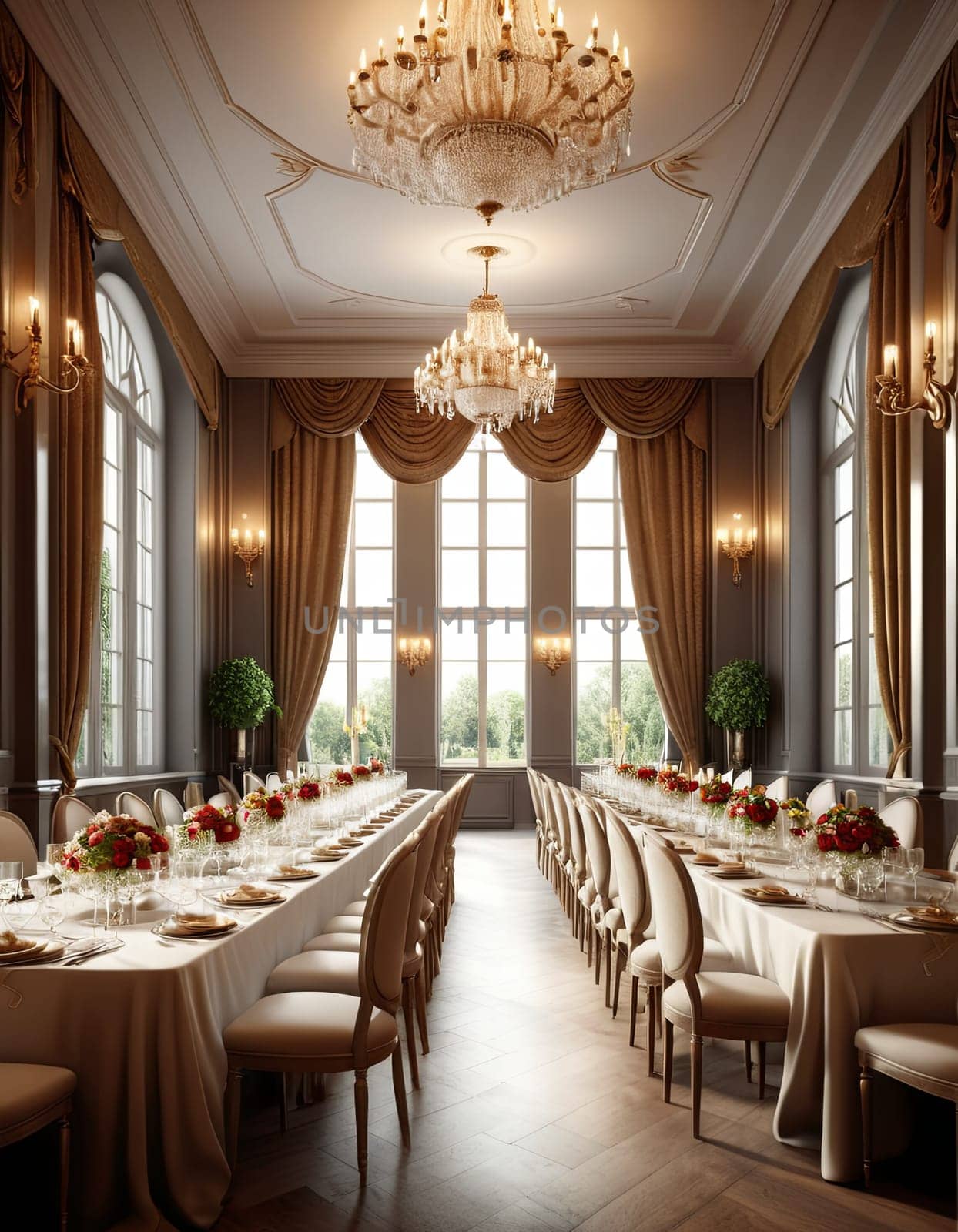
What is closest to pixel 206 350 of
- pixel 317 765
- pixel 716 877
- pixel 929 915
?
pixel 317 765

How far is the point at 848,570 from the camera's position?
8.82m

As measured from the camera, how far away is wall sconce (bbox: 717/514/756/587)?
1065cm

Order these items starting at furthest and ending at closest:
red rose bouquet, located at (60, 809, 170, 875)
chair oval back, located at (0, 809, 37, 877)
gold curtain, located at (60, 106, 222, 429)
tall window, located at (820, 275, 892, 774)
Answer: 1. tall window, located at (820, 275, 892, 774)
2. gold curtain, located at (60, 106, 222, 429)
3. chair oval back, located at (0, 809, 37, 877)
4. red rose bouquet, located at (60, 809, 170, 875)

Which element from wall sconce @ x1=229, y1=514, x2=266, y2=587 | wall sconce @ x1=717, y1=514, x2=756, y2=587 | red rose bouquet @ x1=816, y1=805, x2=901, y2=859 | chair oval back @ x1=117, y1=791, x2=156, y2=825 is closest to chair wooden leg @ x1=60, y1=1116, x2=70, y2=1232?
red rose bouquet @ x1=816, y1=805, x2=901, y2=859

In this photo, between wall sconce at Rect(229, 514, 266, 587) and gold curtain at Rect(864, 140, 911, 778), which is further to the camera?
wall sconce at Rect(229, 514, 266, 587)

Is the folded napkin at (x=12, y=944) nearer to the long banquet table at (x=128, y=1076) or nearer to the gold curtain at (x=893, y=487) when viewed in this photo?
the long banquet table at (x=128, y=1076)

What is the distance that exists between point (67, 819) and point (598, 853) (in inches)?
104

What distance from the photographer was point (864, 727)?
27.3ft

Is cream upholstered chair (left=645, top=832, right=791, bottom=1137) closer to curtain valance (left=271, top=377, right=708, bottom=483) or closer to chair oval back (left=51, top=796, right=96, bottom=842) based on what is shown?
chair oval back (left=51, top=796, right=96, bottom=842)

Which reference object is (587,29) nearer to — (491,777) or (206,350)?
(206,350)

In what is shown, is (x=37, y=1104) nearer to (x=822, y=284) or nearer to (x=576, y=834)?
(x=576, y=834)

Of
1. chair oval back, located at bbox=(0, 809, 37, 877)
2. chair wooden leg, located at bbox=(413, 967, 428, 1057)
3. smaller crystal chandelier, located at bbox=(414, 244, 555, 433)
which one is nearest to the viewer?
chair wooden leg, located at bbox=(413, 967, 428, 1057)

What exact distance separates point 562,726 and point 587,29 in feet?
26.4

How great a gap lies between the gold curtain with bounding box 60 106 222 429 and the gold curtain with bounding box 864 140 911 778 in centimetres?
497
